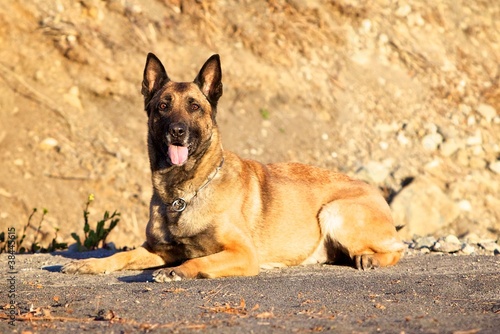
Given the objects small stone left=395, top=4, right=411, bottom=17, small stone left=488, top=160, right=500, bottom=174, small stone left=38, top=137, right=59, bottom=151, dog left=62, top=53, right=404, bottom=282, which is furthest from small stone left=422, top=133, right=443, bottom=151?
small stone left=38, top=137, right=59, bottom=151

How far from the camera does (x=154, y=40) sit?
13844 mm

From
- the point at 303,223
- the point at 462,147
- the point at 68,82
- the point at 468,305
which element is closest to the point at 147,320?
the point at 468,305

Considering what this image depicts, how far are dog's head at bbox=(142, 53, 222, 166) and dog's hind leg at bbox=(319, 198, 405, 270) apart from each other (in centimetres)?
155

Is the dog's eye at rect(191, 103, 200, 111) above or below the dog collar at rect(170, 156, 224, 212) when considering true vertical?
above

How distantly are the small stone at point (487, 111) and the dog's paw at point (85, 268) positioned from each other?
10247 mm

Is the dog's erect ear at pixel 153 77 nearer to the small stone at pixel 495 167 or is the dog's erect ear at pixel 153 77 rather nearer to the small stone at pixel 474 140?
the small stone at pixel 495 167

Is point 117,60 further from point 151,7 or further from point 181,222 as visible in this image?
point 181,222

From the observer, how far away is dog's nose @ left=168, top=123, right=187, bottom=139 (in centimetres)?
702

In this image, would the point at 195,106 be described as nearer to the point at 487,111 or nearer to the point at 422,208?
the point at 422,208

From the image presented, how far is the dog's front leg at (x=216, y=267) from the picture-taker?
6301 millimetres

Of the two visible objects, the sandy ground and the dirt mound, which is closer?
the sandy ground

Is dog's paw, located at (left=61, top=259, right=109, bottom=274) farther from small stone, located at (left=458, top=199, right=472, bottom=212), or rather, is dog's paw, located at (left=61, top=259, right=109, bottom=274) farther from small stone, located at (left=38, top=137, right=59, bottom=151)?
small stone, located at (left=458, top=199, right=472, bottom=212)

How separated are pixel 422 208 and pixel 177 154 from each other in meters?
6.38

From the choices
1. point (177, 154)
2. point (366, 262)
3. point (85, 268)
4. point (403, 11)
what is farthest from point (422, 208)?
point (85, 268)
